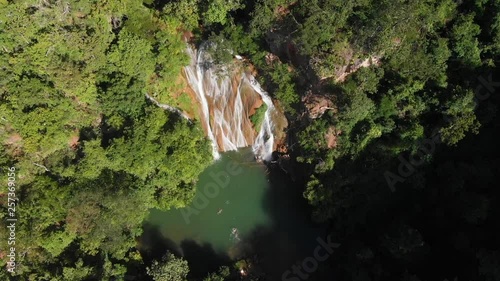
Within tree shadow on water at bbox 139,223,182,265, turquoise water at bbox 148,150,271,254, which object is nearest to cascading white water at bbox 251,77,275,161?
turquoise water at bbox 148,150,271,254

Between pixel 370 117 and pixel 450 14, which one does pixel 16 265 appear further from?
pixel 450 14

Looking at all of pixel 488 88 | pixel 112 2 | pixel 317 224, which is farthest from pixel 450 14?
pixel 112 2

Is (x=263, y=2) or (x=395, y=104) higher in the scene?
(x=263, y=2)

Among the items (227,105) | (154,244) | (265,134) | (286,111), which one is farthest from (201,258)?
(286,111)

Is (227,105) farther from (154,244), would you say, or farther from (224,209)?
(154,244)

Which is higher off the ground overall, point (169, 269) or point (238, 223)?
point (238, 223)

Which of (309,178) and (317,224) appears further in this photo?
(317,224)
